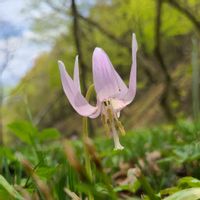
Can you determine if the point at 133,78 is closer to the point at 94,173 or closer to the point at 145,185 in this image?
the point at 145,185

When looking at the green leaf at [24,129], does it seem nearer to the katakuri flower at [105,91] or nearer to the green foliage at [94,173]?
the green foliage at [94,173]

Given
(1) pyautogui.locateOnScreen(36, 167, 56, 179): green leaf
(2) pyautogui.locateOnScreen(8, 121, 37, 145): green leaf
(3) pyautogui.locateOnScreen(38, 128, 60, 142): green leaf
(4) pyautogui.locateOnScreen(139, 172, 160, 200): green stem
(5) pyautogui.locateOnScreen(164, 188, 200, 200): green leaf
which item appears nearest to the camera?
(4) pyautogui.locateOnScreen(139, 172, 160, 200): green stem

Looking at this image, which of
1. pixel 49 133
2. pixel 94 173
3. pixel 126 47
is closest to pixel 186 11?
pixel 126 47

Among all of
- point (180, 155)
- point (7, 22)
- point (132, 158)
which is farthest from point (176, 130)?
point (7, 22)

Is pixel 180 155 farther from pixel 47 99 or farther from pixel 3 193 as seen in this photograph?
pixel 47 99

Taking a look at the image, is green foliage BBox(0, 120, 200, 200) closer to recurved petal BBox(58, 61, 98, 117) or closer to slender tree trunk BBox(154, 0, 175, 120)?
recurved petal BBox(58, 61, 98, 117)

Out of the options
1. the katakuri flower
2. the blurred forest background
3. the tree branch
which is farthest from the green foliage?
the tree branch

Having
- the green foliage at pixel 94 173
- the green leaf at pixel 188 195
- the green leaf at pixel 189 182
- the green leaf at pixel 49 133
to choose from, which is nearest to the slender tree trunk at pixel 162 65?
the green foliage at pixel 94 173
